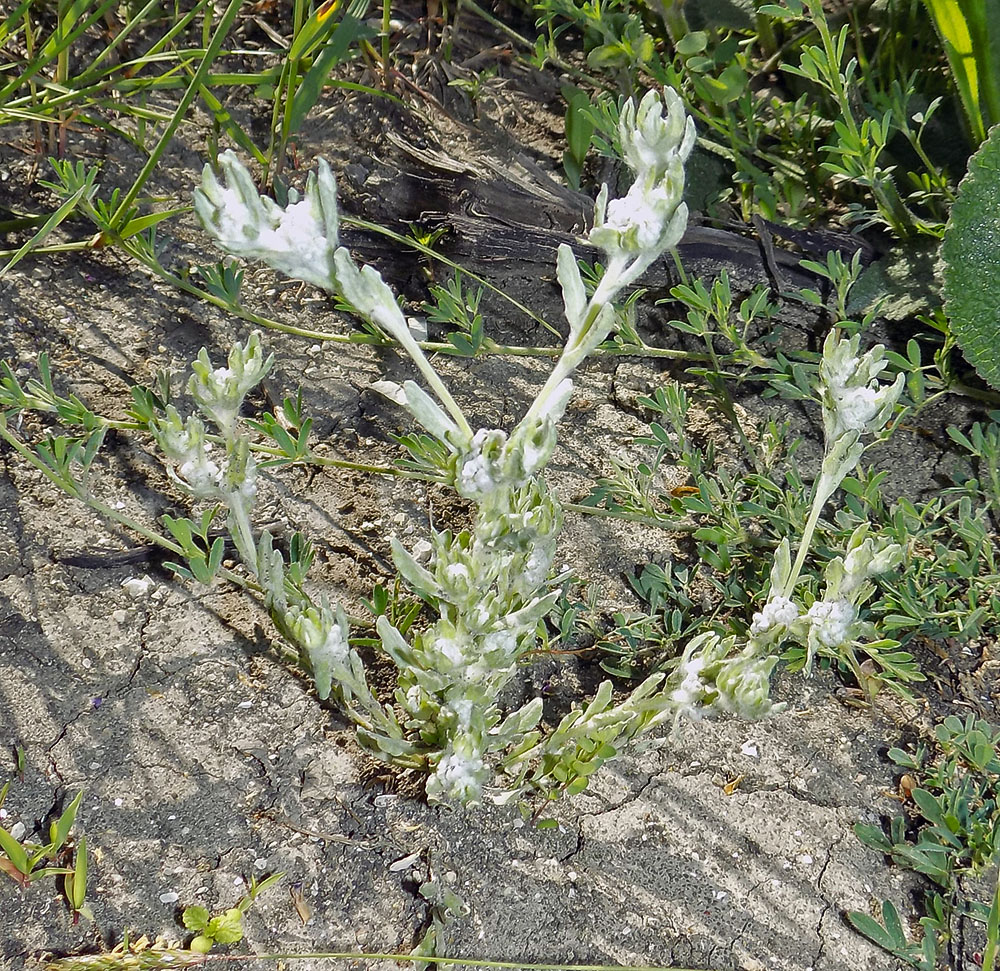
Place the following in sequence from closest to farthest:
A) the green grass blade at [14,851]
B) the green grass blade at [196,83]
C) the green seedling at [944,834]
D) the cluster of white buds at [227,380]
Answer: the cluster of white buds at [227,380]
the green grass blade at [14,851]
the green seedling at [944,834]
the green grass blade at [196,83]

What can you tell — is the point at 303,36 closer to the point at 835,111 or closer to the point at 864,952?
the point at 835,111

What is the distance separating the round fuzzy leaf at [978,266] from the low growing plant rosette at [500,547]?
0.71m

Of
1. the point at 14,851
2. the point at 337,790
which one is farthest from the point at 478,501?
the point at 14,851

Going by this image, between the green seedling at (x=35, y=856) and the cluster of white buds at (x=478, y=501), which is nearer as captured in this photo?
the cluster of white buds at (x=478, y=501)

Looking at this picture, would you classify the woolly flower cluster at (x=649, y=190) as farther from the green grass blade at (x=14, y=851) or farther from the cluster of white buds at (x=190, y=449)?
the green grass blade at (x=14, y=851)

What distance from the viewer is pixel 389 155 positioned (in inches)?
89.3

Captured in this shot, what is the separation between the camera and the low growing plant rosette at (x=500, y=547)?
2.92ft

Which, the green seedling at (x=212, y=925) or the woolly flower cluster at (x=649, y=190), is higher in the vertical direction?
the woolly flower cluster at (x=649, y=190)

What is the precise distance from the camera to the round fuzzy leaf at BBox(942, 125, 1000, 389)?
69.6 inches

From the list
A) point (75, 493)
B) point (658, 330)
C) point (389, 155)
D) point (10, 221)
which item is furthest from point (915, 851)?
point (10, 221)

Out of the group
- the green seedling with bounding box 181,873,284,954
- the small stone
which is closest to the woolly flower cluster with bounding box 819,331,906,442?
the green seedling with bounding box 181,873,284,954

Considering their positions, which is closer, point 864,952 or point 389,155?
point 864,952

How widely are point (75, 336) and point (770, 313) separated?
1377 mm

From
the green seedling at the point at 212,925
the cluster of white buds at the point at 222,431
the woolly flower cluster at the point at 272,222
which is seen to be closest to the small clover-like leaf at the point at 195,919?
the green seedling at the point at 212,925
